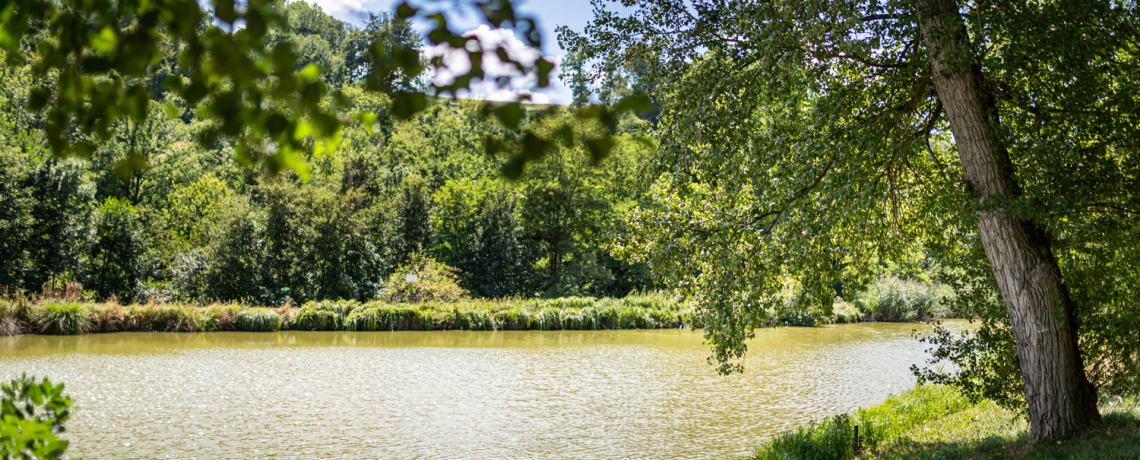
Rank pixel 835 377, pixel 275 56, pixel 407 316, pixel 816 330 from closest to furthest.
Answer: pixel 275 56
pixel 835 377
pixel 407 316
pixel 816 330

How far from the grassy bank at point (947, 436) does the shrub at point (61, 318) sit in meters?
16.9

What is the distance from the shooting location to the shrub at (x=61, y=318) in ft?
53.2

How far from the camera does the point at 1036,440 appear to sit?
5605mm

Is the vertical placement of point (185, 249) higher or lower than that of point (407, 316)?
higher

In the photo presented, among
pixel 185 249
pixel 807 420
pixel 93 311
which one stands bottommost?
pixel 807 420

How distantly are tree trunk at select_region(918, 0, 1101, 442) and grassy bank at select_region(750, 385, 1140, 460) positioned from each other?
0.94 ft

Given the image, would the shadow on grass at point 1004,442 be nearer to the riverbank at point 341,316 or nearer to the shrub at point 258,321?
the riverbank at point 341,316

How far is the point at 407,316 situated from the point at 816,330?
13.1 m

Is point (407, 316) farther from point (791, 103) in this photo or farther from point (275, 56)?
point (275, 56)

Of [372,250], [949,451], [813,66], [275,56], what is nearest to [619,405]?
[949,451]

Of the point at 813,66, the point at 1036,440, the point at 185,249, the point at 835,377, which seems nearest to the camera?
the point at 1036,440

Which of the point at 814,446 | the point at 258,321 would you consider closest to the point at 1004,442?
the point at 814,446

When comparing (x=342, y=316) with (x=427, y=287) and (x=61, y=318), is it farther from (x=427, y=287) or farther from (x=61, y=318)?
(x=61, y=318)

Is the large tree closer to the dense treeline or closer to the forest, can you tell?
the forest
